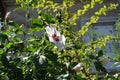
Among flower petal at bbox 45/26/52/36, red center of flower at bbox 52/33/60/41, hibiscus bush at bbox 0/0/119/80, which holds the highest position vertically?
flower petal at bbox 45/26/52/36

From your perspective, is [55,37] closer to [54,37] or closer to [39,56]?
[54,37]

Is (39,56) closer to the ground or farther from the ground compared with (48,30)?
closer to the ground

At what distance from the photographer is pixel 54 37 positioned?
1.98m

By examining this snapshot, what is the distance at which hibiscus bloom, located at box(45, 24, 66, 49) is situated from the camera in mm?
1962

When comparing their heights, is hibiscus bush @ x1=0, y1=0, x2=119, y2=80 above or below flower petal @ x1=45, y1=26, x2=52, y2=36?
below

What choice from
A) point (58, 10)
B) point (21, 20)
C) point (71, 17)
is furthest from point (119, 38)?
point (21, 20)

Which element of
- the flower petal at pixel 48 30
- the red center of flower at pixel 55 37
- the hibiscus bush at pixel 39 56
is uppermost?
the flower petal at pixel 48 30

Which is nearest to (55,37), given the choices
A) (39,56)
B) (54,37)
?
(54,37)

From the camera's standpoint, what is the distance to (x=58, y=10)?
7.37 feet

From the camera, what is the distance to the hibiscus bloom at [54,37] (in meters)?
1.96

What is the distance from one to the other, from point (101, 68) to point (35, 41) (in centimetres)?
43

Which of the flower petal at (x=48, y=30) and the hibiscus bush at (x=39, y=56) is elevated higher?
the flower petal at (x=48, y=30)

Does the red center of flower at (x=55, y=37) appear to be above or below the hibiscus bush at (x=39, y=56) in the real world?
A: above

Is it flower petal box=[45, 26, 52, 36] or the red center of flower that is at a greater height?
flower petal box=[45, 26, 52, 36]
